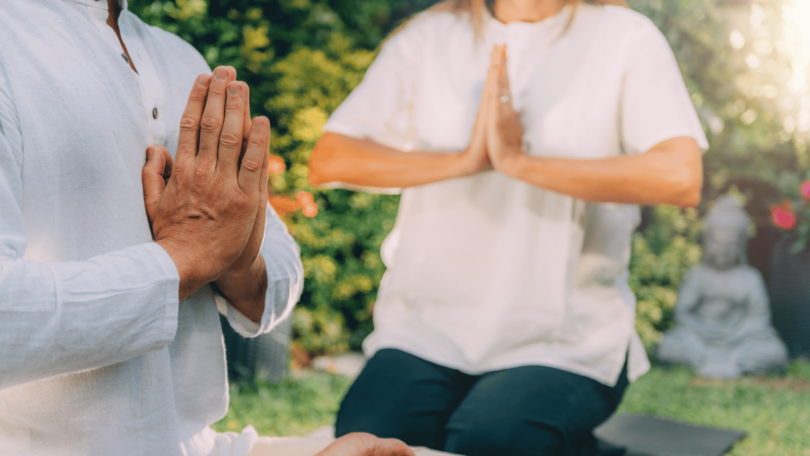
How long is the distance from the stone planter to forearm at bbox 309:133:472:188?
4.88 meters

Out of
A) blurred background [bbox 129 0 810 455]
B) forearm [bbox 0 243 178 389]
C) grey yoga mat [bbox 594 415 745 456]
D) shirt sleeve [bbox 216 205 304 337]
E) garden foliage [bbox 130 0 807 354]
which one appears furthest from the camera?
garden foliage [bbox 130 0 807 354]

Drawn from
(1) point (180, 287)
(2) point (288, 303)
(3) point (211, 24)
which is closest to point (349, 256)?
(3) point (211, 24)

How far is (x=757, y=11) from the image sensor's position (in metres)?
5.48

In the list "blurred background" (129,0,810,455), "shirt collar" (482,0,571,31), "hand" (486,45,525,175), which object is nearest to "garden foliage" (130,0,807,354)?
"blurred background" (129,0,810,455)

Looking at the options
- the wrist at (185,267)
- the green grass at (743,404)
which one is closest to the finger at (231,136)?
the wrist at (185,267)

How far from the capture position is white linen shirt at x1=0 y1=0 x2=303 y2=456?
0.79 meters

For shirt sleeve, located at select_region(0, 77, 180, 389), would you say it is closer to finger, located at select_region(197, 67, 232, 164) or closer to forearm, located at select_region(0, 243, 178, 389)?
forearm, located at select_region(0, 243, 178, 389)

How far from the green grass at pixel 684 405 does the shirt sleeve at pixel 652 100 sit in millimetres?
2104

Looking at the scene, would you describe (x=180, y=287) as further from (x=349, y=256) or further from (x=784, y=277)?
(x=784, y=277)

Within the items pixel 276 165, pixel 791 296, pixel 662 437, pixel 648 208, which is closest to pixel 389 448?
pixel 662 437

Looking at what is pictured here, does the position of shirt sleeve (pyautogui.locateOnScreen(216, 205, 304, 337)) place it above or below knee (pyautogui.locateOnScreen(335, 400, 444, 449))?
above

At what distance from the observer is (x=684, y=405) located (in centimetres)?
425

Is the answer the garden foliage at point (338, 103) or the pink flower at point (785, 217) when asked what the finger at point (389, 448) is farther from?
the pink flower at point (785, 217)

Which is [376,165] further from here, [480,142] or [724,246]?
[724,246]
